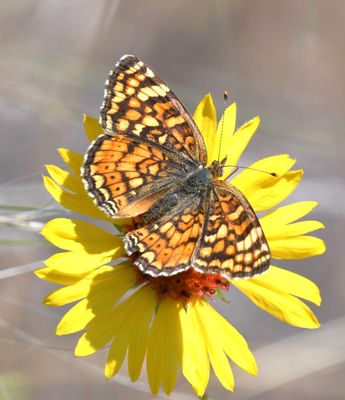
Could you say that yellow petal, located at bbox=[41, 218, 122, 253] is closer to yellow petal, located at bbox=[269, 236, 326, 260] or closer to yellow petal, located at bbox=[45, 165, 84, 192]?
yellow petal, located at bbox=[45, 165, 84, 192]

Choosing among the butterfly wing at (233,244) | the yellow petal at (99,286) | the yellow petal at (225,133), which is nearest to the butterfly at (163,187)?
the butterfly wing at (233,244)

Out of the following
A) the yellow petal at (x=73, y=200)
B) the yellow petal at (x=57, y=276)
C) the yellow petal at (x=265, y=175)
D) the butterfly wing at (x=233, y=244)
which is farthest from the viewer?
the yellow petal at (x=265, y=175)

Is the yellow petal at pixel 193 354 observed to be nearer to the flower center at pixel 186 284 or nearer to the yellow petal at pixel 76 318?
Answer: the flower center at pixel 186 284

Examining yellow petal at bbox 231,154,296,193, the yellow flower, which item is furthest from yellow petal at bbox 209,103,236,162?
yellow petal at bbox 231,154,296,193

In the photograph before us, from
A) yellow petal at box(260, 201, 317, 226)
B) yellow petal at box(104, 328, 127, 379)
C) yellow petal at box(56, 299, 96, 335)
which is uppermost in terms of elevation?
yellow petal at box(260, 201, 317, 226)

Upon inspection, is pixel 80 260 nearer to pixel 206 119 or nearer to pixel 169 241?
pixel 169 241

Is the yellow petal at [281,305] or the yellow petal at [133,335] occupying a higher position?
the yellow petal at [281,305]
